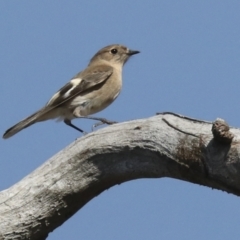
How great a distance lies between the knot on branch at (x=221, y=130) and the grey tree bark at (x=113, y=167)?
3.2 inches

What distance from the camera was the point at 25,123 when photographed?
27.9 ft

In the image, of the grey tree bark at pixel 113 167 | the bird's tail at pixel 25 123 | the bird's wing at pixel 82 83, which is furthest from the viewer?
the bird's wing at pixel 82 83

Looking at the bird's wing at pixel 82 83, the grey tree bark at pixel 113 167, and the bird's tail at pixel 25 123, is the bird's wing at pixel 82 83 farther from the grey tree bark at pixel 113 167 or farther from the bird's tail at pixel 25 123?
the grey tree bark at pixel 113 167

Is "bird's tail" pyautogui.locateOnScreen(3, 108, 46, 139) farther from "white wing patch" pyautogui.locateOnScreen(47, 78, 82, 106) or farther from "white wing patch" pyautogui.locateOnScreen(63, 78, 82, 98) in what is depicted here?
"white wing patch" pyautogui.locateOnScreen(63, 78, 82, 98)

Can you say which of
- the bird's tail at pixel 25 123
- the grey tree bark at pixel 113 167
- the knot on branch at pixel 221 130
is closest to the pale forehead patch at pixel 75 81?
the bird's tail at pixel 25 123

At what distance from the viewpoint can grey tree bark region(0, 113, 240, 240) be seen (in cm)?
493

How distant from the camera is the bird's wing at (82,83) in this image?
29.0ft

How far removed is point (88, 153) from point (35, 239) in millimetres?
921

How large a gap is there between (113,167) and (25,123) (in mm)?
3347

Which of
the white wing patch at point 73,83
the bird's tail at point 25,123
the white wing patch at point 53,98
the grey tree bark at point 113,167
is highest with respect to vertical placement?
the white wing patch at point 73,83

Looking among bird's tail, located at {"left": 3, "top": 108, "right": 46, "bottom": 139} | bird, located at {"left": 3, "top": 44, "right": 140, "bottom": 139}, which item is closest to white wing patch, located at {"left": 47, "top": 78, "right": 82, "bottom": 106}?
bird, located at {"left": 3, "top": 44, "right": 140, "bottom": 139}

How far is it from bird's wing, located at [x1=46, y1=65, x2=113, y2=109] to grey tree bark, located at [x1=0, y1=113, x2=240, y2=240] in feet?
10.4

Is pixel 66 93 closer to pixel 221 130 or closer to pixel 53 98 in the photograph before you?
pixel 53 98

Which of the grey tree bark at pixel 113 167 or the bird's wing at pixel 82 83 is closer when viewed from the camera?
the grey tree bark at pixel 113 167
